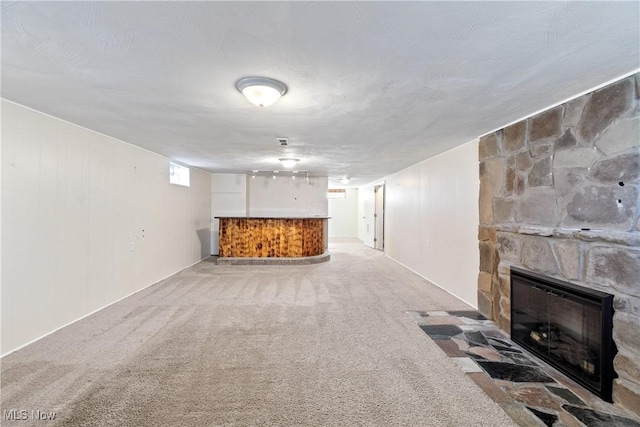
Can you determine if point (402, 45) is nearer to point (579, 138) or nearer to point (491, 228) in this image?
point (579, 138)

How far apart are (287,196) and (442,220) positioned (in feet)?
15.5

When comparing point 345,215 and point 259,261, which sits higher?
point 345,215

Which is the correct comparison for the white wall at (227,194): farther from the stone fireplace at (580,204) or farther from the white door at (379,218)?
the stone fireplace at (580,204)

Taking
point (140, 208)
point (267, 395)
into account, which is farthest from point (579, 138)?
point (140, 208)

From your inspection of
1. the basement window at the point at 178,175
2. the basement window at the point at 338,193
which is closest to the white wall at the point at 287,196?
the basement window at the point at 178,175

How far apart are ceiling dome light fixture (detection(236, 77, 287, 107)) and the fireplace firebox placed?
2742mm

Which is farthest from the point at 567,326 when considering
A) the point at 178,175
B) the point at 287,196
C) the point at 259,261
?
the point at 287,196

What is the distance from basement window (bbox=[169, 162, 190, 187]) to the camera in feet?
18.4

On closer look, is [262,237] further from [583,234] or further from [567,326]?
[583,234]

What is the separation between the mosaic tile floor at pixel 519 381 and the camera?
1.81 metres

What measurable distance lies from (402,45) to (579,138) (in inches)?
69.6

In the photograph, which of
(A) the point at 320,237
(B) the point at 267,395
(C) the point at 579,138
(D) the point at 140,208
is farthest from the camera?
(A) the point at 320,237

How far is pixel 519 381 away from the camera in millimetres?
2186

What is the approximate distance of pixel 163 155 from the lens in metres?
4.90
